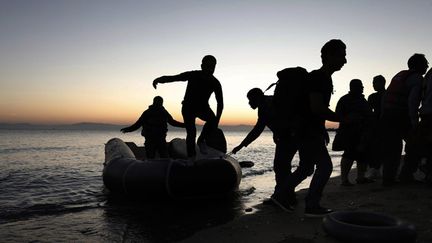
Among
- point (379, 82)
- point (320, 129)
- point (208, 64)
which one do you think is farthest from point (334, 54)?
point (379, 82)

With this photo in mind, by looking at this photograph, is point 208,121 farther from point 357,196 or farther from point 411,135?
point 411,135

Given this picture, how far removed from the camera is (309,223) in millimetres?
4438

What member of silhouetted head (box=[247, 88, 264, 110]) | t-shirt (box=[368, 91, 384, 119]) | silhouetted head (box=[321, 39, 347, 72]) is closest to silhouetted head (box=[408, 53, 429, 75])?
t-shirt (box=[368, 91, 384, 119])

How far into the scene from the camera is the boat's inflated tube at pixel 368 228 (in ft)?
10.7

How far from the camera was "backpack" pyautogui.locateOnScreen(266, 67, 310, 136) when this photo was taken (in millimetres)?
4383

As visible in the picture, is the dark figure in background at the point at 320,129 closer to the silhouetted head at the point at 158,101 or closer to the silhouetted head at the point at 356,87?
the silhouetted head at the point at 356,87

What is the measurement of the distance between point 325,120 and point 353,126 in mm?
3173

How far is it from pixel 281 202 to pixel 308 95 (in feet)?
5.89

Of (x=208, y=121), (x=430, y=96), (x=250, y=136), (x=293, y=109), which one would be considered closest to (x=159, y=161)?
(x=208, y=121)

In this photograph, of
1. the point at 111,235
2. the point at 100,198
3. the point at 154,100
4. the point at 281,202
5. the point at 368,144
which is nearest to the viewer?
the point at 111,235

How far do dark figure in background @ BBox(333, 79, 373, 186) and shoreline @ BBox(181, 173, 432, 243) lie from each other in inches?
31.1

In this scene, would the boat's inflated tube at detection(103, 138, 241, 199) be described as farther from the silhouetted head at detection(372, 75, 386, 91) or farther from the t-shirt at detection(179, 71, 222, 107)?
the silhouetted head at detection(372, 75, 386, 91)

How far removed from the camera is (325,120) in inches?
169

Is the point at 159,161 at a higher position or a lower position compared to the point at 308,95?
lower
